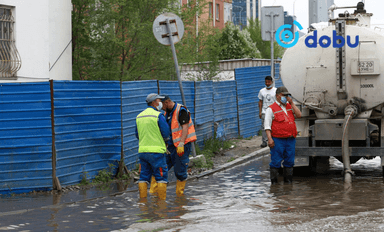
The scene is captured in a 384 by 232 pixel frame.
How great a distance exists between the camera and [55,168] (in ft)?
31.0

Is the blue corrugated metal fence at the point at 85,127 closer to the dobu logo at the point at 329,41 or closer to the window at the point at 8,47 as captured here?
the dobu logo at the point at 329,41

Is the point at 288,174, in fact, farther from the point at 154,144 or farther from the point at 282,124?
the point at 154,144

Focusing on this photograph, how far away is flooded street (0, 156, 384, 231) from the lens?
691 centimetres

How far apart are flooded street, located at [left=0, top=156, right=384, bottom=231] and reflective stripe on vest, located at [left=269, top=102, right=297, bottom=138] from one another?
0.89 meters

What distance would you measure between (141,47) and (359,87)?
699cm

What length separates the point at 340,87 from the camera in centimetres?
1048

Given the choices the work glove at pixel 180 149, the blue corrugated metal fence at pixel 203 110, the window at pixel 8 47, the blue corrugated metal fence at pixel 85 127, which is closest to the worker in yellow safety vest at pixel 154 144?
the work glove at pixel 180 149

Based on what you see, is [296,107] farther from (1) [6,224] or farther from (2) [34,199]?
(1) [6,224]

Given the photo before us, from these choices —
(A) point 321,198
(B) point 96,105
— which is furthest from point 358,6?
(B) point 96,105

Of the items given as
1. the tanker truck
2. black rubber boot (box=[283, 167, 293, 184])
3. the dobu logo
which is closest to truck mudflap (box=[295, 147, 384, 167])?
the tanker truck

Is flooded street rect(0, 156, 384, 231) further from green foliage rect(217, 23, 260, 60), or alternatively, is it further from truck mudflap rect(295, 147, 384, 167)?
green foliage rect(217, 23, 260, 60)

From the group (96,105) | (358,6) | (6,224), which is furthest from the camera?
(358,6)

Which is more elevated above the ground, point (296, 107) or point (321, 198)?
point (296, 107)

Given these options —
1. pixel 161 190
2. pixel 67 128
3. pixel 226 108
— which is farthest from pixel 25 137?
pixel 226 108
